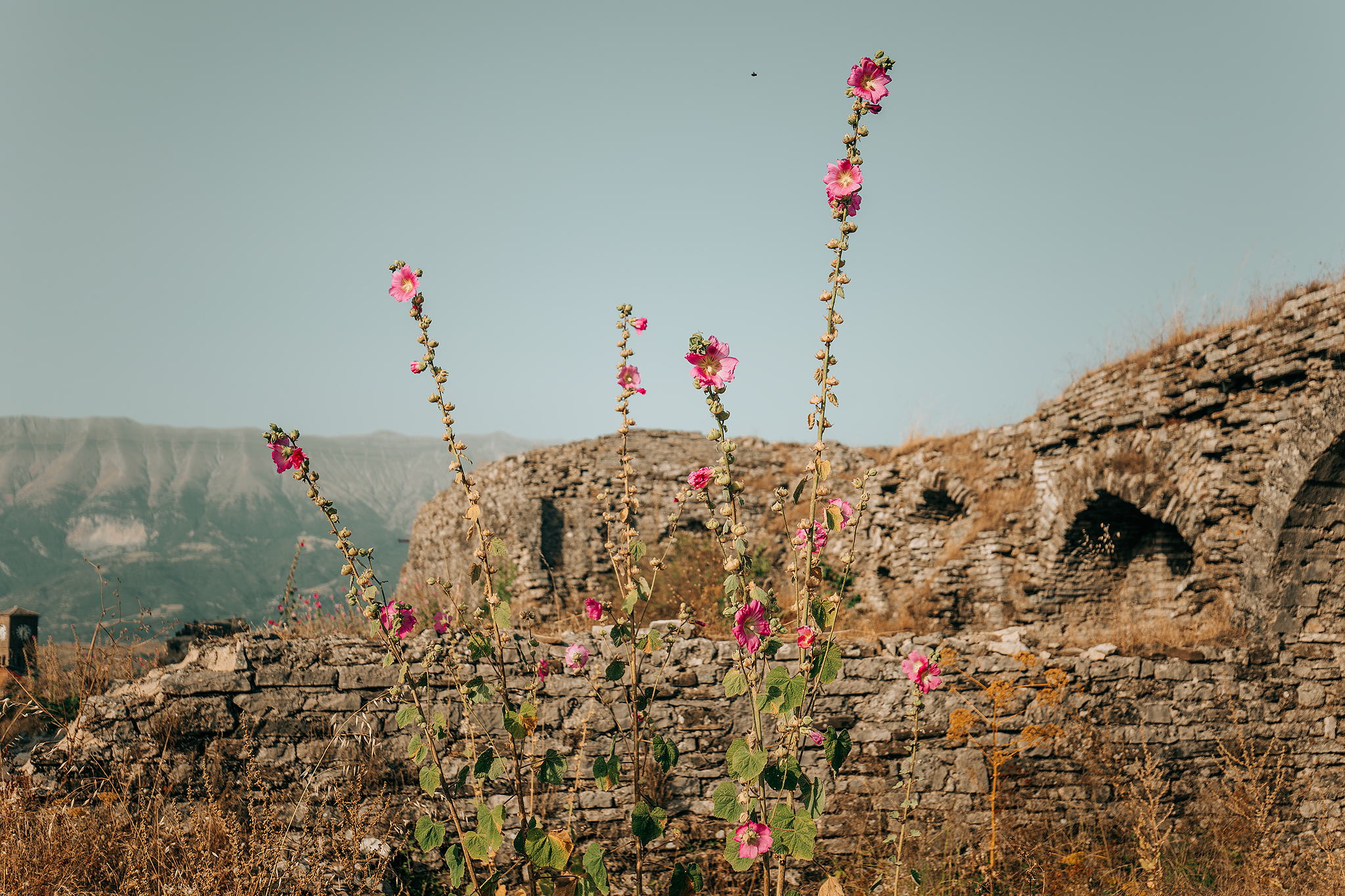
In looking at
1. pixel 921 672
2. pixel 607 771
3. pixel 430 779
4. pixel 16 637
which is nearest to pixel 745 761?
pixel 607 771

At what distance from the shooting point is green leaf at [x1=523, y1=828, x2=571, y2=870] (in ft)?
7.07

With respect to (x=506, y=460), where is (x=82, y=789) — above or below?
below

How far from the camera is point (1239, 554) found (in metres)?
6.53

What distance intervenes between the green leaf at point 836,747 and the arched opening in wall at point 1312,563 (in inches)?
247

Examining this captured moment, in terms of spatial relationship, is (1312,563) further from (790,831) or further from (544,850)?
(544,850)

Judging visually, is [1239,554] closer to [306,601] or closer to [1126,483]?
[1126,483]

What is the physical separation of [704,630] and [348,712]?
8.79 feet

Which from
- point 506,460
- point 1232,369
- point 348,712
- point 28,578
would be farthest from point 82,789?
point 28,578

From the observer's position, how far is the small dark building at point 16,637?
9.32 m

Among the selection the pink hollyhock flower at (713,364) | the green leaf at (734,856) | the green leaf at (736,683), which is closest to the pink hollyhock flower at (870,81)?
the pink hollyhock flower at (713,364)

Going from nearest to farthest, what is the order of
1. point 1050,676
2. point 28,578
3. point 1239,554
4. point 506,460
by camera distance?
1. point 1050,676
2. point 1239,554
3. point 506,460
4. point 28,578

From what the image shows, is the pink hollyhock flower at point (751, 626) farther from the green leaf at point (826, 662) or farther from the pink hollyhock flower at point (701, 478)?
the pink hollyhock flower at point (701, 478)

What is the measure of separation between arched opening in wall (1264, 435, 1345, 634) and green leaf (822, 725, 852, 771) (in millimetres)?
6279

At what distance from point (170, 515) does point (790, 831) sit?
82.1m
